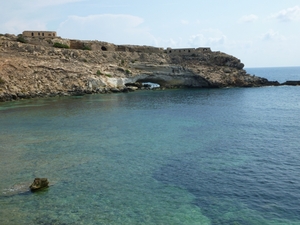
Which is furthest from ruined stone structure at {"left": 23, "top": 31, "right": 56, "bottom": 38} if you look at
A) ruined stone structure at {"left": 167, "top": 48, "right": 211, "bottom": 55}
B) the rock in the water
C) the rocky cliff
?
the rock in the water

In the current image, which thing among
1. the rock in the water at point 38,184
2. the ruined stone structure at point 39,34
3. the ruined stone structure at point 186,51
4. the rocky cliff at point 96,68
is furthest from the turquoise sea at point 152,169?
the ruined stone structure at point 186,51

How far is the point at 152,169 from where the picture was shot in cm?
1769

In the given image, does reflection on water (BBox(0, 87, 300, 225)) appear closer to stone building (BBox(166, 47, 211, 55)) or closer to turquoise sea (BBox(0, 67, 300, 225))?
turquoise sea (BBox(0, 67, 300, 225))

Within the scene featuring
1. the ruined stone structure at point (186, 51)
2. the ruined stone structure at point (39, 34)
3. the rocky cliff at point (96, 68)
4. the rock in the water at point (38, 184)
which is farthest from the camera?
the ruined stone structure at point (186, 51)

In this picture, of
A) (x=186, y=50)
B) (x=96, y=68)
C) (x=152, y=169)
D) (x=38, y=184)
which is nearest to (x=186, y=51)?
(x=186, y=50)

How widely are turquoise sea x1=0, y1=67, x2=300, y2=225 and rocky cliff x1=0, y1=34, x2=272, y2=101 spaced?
72.6 feet

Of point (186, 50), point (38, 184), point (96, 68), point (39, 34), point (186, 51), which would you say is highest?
point (39, 34)

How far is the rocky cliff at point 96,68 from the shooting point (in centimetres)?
5466

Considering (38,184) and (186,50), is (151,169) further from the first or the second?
(186,50)

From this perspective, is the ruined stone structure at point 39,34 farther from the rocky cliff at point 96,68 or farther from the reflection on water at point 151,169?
the reflection on water at point 151,169

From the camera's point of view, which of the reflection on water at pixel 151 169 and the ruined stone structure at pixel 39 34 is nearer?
the reflection on water at pixel 151 169

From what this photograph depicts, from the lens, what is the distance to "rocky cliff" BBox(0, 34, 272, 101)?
179ft

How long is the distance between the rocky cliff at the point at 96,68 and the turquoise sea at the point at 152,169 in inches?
871

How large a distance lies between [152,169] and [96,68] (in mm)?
49127
